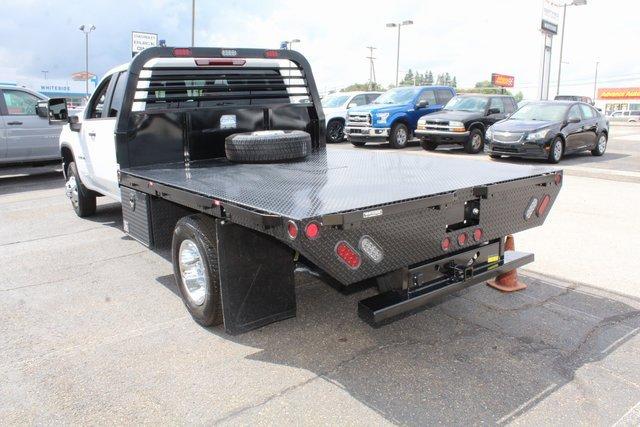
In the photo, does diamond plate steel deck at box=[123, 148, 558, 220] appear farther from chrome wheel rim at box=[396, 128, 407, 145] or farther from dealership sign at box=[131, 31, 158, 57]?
dealership sign at box=[131, 31, 158, 57]

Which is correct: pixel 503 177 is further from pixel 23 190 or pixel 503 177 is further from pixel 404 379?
pixel 23 190

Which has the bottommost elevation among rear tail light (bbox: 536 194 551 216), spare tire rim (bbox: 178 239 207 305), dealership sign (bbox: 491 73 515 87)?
spare tire rim (bbox: 178 239 207 305)

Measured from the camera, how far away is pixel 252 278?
11.8 ft

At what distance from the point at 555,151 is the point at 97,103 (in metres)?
10.9

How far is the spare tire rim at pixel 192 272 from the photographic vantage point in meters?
3.86

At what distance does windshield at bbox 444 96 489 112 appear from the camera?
16656mm

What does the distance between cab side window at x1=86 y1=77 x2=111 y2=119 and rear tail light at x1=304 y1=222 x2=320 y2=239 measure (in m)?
4.76

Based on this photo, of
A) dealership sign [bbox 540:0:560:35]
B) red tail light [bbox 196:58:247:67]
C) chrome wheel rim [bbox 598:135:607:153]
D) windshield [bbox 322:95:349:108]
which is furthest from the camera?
dealership sign [bbox 540:0:560:35]

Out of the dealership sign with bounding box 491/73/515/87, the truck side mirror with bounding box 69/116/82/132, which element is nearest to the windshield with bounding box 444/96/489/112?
the truck side mirror with bounding box 69/116/82/132

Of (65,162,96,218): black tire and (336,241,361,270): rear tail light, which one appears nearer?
(336,241,361,270): rear tail light

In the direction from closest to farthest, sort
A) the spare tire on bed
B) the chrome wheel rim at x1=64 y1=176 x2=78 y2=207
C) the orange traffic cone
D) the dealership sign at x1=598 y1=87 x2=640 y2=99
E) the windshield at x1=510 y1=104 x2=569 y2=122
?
1. the orange traffic cone
2. the spare tire on bed
3. the chrome wheel rim at x1=64 y1=176 x2=78 y2=207
4. the windshield at x1=510 y1=104 x2=569 y2=122
5. the dealership sign at x1=598 y1=87 x2=640 y2=99

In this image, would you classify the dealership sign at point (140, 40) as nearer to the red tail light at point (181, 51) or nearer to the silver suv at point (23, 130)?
the silver suv at point (23, 130)

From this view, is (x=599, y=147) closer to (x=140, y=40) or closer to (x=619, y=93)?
(x=140, y=40)

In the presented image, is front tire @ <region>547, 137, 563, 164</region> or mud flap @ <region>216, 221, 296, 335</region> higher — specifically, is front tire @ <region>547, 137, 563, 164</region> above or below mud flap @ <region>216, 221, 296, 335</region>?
above
